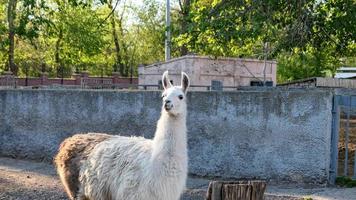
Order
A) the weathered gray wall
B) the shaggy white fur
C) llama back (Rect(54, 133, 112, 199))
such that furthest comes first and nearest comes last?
the weathered gray wall → llama back (Rect(54, 133, 112, 199)) → the shaggy white fur

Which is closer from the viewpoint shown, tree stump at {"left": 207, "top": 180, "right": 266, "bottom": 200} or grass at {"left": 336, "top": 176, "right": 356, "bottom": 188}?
tree stump at {"left": 207, "top": 180, "right": 266, "bottom": 200}

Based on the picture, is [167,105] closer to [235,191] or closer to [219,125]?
[235,191]

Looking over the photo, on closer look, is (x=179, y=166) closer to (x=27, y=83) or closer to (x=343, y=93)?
(x=343, y=93)

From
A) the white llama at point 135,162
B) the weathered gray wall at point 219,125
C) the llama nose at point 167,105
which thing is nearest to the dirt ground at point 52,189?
the weathered gray wall at point 219,125

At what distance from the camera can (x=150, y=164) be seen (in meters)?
5.54

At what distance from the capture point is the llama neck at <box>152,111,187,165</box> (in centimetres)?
544

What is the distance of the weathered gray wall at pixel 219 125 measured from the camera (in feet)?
30.8

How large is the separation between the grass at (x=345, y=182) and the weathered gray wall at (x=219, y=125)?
0.24 meters

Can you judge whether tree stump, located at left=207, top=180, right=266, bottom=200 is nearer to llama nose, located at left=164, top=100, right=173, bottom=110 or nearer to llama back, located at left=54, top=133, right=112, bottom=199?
llama nose, located at left=164, top=100, right=173, bottom=110

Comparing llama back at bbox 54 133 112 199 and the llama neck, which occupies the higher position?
the llama neck

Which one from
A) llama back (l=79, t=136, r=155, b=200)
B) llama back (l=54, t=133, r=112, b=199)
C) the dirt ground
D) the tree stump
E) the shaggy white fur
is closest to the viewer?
the tree stump

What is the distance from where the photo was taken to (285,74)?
38.7m

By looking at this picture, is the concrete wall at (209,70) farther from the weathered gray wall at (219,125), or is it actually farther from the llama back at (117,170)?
the llama back at (117,170)

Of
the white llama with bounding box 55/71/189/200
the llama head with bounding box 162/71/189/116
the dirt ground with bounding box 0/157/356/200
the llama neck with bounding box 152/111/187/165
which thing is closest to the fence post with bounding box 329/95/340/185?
the dirt ground with bounding box 0/157/356/200
